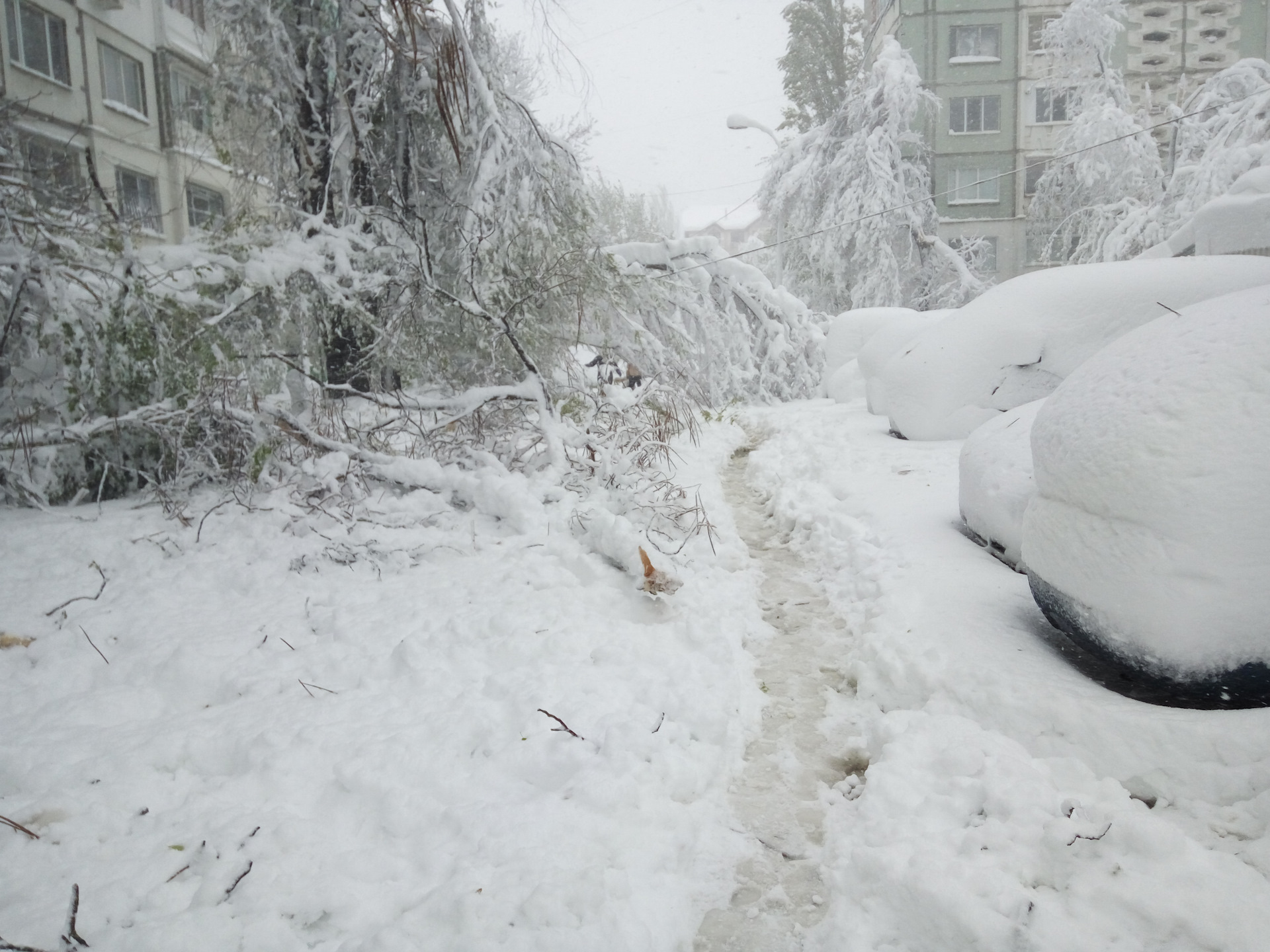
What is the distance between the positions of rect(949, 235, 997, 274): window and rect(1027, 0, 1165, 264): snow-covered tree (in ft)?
6.20

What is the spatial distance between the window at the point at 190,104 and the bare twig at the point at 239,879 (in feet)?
23.0

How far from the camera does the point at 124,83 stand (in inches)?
237

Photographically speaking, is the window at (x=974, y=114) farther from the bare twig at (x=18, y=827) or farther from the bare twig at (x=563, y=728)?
the bare twig at (x=18, y=827)

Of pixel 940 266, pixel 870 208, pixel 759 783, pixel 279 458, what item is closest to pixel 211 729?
pixel 759 783

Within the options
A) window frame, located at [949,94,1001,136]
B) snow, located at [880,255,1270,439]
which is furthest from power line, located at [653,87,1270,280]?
snow, located at [880,255,1270,439]

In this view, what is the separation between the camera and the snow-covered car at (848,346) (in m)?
11.8

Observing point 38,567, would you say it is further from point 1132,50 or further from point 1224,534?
point 1132,50

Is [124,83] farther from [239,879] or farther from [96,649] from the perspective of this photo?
[239,879]

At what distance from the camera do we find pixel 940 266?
1850 centimetres

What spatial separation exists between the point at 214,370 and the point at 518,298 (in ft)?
8.19

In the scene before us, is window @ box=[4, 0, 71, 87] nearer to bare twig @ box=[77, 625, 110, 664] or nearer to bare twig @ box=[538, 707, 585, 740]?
bare twig @ box=[77, 625, 110, 664]

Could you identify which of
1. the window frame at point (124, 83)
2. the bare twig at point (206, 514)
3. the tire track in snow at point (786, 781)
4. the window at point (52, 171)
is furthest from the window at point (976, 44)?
the bare twig at point (206, 514)

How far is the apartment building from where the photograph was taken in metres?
4.97

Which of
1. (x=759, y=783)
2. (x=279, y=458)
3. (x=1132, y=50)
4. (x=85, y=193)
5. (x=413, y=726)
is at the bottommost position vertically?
(x=759, y=783)
